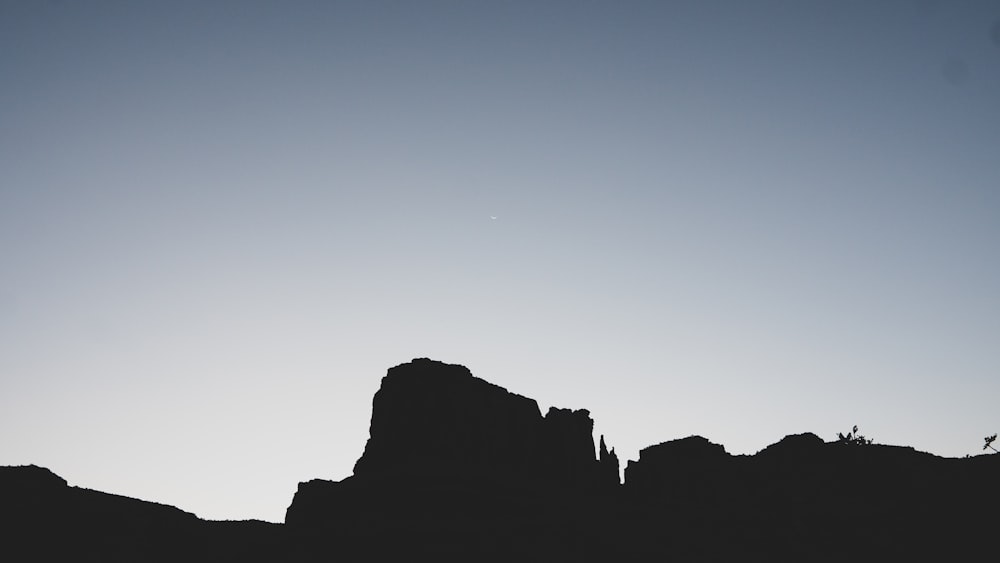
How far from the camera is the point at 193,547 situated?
243ft

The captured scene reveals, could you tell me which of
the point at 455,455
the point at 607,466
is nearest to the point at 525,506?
the point at 455,455

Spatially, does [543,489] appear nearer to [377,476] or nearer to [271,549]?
[377,476]

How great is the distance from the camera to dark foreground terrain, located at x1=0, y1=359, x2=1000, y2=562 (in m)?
59.1

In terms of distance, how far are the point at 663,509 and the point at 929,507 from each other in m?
27.1

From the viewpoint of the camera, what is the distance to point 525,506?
67062mm

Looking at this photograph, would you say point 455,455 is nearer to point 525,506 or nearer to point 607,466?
point 525,506

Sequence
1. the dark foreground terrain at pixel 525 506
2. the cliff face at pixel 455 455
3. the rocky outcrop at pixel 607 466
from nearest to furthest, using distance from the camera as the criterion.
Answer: the dark foreground terrain at pixel 525 506 < the cliff face at pixel 455 455 < the rocky outcrop at pixel 607 466

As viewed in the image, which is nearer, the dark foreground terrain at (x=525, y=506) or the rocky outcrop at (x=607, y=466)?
the dark foreground terrain at (x=525, y=506)

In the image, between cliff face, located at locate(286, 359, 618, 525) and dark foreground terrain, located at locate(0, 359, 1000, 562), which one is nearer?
dark foreground terrain, located at locate(0, 359, 1000, 562)

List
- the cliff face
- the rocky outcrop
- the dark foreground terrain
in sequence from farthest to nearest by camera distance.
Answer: the rocky outcrop → the cliff face → the dark foreground terrain

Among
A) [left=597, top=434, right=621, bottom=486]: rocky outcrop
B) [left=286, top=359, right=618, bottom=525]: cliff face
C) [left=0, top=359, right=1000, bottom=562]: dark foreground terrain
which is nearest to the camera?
[left=0, top=359, right=1000, bottom=562]: dark foreground terrain

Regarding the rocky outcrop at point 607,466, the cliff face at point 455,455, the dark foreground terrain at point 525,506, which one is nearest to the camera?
the dark foreground terrain at point 525,506

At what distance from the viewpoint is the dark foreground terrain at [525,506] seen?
2325 inches

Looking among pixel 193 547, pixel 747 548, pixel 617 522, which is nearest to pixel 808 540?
pixel 747 548
